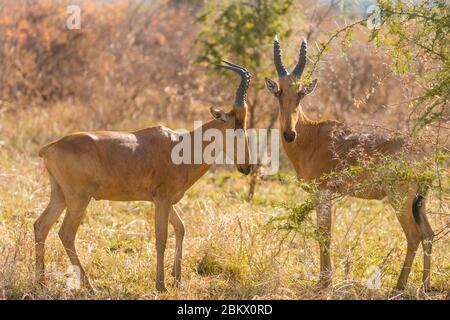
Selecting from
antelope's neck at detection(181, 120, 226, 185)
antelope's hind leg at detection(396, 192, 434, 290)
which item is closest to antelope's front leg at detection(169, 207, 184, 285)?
antelope's neck at detection(181, 120, 226, 185)

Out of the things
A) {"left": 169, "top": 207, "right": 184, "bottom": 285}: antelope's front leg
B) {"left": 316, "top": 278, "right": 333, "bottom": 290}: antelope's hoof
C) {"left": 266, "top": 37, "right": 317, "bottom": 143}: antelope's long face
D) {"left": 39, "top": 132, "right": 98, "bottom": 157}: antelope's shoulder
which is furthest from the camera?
{"left": 266, "top": 37, "right": 317, "bottom": 143}: antelope's long face

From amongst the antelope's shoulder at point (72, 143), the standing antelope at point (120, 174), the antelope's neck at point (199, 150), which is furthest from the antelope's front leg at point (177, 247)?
the antelope's shoulder at point (72, 143)

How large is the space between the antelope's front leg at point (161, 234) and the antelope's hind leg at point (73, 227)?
71cm

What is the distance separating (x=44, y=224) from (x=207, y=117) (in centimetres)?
1132

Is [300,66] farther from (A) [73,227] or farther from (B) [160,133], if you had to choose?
(A) [73,227]

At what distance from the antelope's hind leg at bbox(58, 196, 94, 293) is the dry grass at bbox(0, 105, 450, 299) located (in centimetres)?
21

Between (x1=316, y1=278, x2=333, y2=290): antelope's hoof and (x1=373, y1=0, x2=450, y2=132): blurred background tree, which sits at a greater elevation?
(x1=373, y1=0, x2=450, y2=132): blurred background tree

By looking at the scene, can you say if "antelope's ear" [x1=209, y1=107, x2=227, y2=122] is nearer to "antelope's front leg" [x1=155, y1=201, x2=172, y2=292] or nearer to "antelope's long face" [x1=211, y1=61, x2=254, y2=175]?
"antelope's long face" [x1=211, y1=61, x2=254, y2=175]

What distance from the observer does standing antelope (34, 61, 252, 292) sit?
307 inches

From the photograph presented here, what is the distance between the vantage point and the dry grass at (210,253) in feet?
25.5

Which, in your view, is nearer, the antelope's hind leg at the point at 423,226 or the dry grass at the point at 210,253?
the dry grass at the point at 210,253

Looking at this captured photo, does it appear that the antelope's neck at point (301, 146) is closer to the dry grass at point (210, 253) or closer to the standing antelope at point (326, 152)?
the standing antelope at point (326, 152)
